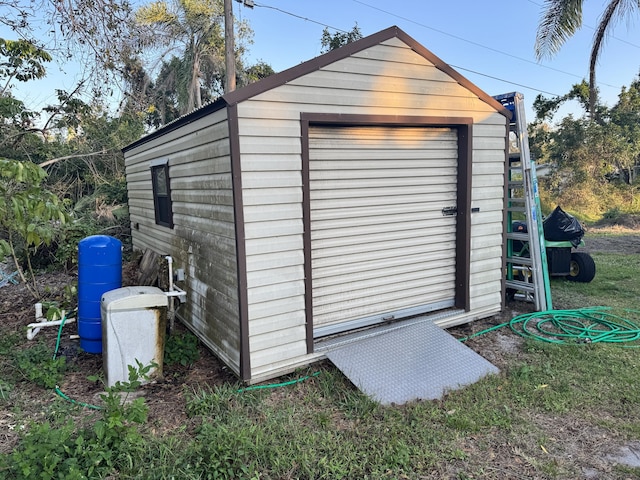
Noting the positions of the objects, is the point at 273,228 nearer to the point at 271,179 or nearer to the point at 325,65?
the point at 271,179

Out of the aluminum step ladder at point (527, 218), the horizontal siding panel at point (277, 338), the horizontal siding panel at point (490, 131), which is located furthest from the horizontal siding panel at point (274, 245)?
the aluminum step ladder at point (527, 218)

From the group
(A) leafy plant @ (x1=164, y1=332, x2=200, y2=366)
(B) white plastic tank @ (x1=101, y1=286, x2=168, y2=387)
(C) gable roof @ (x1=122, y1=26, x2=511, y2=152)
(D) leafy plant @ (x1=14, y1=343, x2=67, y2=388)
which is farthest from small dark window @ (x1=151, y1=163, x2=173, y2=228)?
(D) leafy plant @ (x1=14, y1=343, x2=67, y2=388)

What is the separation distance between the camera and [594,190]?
15.9m

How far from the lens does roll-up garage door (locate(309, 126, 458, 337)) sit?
4.00 meters

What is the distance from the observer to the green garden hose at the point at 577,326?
14.1 feet

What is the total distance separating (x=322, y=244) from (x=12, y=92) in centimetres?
865

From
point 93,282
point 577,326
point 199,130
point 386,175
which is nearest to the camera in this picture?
point 199,130

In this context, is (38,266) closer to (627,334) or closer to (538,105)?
(627,334)

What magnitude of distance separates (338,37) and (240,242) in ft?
52.7

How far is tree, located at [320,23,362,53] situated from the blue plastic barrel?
1517 centimetres

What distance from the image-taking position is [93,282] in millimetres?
4125

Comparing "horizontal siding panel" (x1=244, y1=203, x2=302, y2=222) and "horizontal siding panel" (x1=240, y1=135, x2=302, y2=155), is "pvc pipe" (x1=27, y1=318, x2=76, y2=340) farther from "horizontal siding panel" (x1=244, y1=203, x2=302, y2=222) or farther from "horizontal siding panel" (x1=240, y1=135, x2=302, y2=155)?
"horizontal siding panel" (x1=240, y1=135, x2=302, y2=155)

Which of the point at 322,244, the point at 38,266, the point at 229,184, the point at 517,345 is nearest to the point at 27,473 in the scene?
the point at 229,184

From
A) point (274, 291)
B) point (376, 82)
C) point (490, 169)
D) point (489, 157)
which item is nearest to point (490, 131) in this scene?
point (489, 157)
